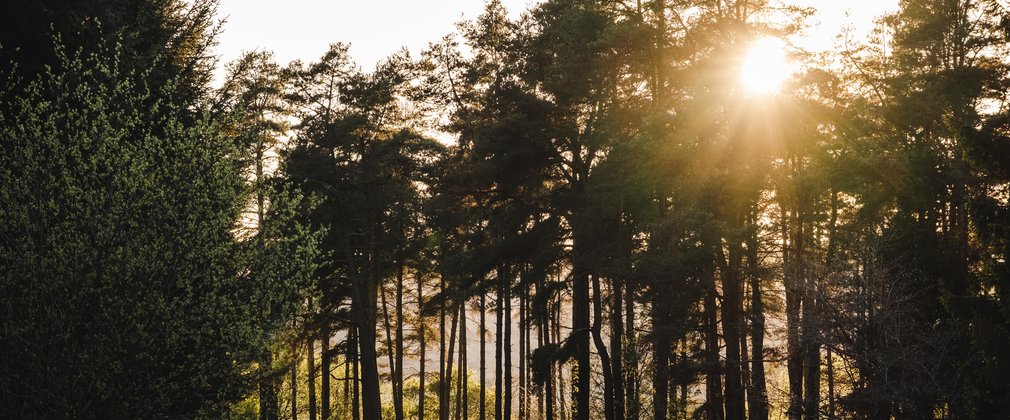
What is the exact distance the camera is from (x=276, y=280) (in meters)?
11.3

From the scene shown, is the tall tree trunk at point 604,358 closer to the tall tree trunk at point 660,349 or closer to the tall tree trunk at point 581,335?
the tall tree trunk at point 581,335

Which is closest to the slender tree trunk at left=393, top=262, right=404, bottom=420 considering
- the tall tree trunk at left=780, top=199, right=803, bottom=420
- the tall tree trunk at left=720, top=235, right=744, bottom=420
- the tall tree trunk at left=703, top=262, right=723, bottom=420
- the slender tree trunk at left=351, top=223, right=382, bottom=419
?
the slender tree trunk at left=351, top=223, right=382, bottom=419

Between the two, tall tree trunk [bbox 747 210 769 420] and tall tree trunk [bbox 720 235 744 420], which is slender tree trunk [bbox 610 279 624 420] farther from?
tall tree trunk [bbox 747 210 769 420]

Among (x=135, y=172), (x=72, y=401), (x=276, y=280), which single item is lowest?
(x=72, y=401)

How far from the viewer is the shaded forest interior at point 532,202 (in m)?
9.65

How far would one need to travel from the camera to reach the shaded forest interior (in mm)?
9648

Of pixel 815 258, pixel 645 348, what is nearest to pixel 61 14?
pixel 645 348

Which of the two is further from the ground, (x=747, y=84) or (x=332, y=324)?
(x=747, y=84)

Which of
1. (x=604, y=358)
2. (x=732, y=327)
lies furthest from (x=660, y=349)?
(x=604, y=358)

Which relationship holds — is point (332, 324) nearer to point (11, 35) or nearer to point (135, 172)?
point (11, 35)

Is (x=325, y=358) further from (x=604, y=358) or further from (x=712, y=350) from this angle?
(x=712, y=350)

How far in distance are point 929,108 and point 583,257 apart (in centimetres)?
1231

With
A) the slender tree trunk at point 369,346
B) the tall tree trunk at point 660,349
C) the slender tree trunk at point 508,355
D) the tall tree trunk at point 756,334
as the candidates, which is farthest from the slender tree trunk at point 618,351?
the slender tree trunk at point 369,346

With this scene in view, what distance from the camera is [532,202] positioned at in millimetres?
23891
